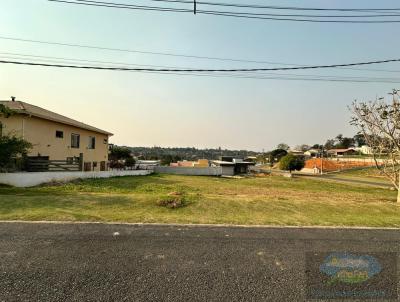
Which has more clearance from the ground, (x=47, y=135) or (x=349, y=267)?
(x=47, y=135)

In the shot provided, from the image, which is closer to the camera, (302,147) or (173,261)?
(173,261)

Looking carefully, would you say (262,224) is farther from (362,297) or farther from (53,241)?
(53,241)

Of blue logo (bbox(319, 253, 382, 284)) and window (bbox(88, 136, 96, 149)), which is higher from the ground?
window (bbox(88, 136, 96, 149))

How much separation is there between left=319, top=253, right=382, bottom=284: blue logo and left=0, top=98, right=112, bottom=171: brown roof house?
19.0 m

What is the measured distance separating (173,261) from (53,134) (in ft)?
80.6

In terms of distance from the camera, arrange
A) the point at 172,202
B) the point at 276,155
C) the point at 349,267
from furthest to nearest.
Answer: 1. the point at 276,155
2. the point at 172,202
3. the point at 349,267

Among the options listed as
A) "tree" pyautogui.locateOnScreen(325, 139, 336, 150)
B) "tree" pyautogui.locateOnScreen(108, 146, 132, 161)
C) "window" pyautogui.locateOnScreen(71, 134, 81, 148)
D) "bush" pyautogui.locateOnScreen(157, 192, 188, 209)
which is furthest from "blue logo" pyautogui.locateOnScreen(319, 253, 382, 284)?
"tree" pyautogui.locateOnScreen(325, 139, 336, 150)

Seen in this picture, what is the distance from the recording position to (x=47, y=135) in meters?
24.4

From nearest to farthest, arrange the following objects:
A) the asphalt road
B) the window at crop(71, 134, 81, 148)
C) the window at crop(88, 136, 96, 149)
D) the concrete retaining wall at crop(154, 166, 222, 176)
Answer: the asphalt road < the window at crop(71, 134, 81, 148) < the window at crop(88, 136, 96, 149) < the concrete retaining wall at crop(154, 166, 222, 176)

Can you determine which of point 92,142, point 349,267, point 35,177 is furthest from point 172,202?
point 92,142

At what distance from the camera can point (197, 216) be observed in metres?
8.06

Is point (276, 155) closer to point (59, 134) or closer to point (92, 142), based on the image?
point (92, 142)

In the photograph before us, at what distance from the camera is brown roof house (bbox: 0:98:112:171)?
21.3 metres

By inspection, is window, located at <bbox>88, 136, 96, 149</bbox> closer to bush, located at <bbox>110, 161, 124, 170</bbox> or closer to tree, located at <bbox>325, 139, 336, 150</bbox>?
bush, located at <bbox>110, 161, 124, 170</bbox>
